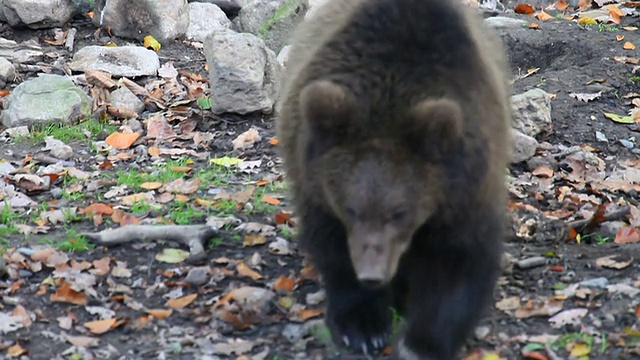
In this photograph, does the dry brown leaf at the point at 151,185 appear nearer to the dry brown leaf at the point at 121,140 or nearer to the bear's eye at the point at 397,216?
the dry brown leaf at the point at 121,140

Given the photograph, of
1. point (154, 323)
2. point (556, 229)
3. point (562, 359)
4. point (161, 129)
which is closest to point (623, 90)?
point (556, 229)

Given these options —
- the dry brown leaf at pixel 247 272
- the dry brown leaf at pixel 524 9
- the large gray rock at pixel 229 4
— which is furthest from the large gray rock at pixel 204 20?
the dry brown leaf at pixel 247 272

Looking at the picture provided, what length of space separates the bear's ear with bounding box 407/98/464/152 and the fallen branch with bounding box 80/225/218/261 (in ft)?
7.82

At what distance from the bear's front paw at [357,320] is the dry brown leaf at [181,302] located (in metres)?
0.96

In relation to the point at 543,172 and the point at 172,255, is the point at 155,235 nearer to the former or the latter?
the point at 172,255

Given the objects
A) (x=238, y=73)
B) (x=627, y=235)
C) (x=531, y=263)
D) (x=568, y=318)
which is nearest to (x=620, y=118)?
(x=627, y=235)

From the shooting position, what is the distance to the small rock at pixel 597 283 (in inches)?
227

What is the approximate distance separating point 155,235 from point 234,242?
1.80 feet

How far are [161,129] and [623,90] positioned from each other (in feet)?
15.1

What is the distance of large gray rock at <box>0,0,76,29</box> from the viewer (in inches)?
424

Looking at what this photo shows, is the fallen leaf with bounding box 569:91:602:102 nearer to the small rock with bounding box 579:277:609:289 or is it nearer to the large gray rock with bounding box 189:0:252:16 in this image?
the small rock with bounding box 579:277:609:289

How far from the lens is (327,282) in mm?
5492

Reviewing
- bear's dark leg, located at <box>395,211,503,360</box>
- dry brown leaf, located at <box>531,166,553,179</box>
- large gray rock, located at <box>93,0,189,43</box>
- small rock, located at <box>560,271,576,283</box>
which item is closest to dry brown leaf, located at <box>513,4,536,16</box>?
large gray rock, located at <box>93,0,189,43</box>

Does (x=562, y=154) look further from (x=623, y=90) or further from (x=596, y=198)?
(x=623, y=90)
